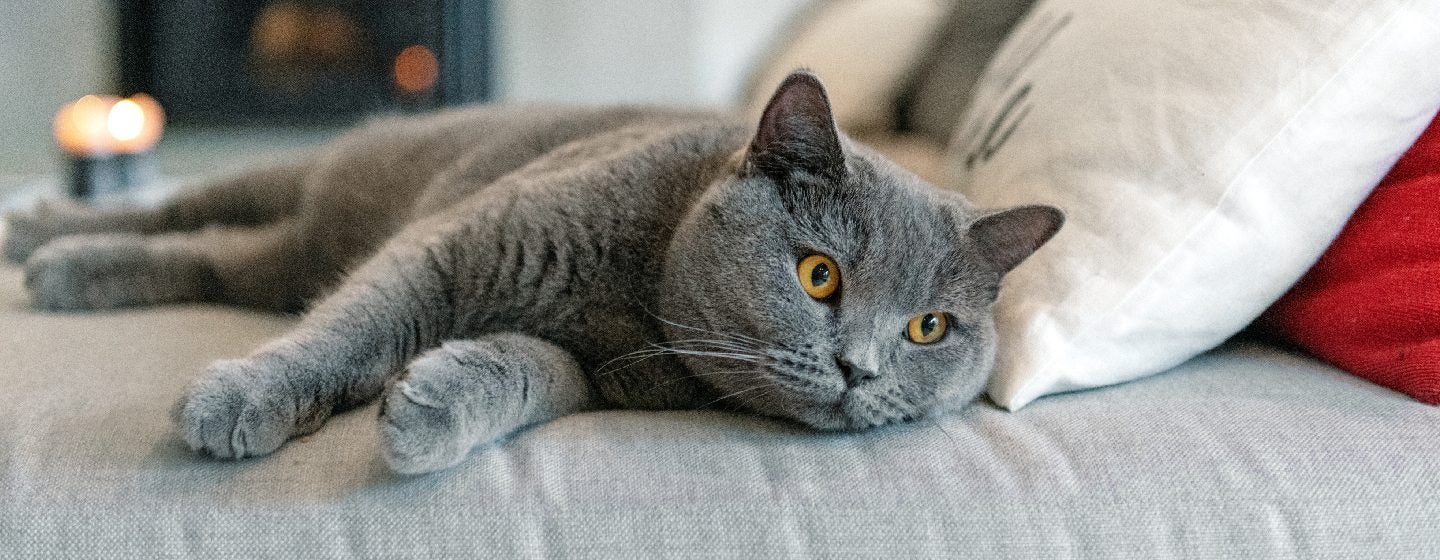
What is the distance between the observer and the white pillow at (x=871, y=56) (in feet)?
7.02

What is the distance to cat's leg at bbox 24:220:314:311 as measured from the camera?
4.14 feet

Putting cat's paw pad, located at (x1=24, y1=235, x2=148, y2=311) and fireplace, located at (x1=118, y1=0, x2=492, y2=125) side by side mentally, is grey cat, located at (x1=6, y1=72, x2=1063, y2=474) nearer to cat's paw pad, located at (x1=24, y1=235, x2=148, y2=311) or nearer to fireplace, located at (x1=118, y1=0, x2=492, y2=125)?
cat's paw pad, located at (x1=24, y1=235, x2=148, y2=311)

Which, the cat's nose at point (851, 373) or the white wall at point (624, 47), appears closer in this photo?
the cat's nose at point (851, 373)

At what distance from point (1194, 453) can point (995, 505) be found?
179 mm

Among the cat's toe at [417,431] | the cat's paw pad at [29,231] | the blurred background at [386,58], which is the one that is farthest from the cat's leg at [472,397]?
the blurred background at [386,58]

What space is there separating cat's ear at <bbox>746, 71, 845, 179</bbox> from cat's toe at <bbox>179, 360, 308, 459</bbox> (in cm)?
45

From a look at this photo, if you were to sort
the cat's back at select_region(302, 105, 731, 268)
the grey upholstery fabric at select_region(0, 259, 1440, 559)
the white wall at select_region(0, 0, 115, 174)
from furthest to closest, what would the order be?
the white wall at select_region(0, 0, 115, 174)
the cat's back at select_region(302, 105, 731, 268)
the grey upholstery fabric at select_region(0, 259, 1440, 559)

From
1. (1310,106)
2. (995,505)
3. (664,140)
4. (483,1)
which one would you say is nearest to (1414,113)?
(1310,106)

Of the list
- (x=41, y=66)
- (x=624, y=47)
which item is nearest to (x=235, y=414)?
(x=624, y=47)

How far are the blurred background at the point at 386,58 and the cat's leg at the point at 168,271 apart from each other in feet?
7.58

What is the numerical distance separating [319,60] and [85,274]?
2.70m

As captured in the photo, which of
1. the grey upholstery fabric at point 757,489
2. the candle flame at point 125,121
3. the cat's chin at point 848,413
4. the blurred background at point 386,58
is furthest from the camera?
the blurred background at point 386,58

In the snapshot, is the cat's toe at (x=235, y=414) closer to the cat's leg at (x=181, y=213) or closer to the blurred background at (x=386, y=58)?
the cat's leg at (x=181, y=213)

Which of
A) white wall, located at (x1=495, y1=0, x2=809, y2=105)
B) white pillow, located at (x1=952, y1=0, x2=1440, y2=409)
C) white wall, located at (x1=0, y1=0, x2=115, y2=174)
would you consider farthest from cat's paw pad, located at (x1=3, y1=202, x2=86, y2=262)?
white wall, located at (x1=495, y1=0, x2=809, y2=105)
